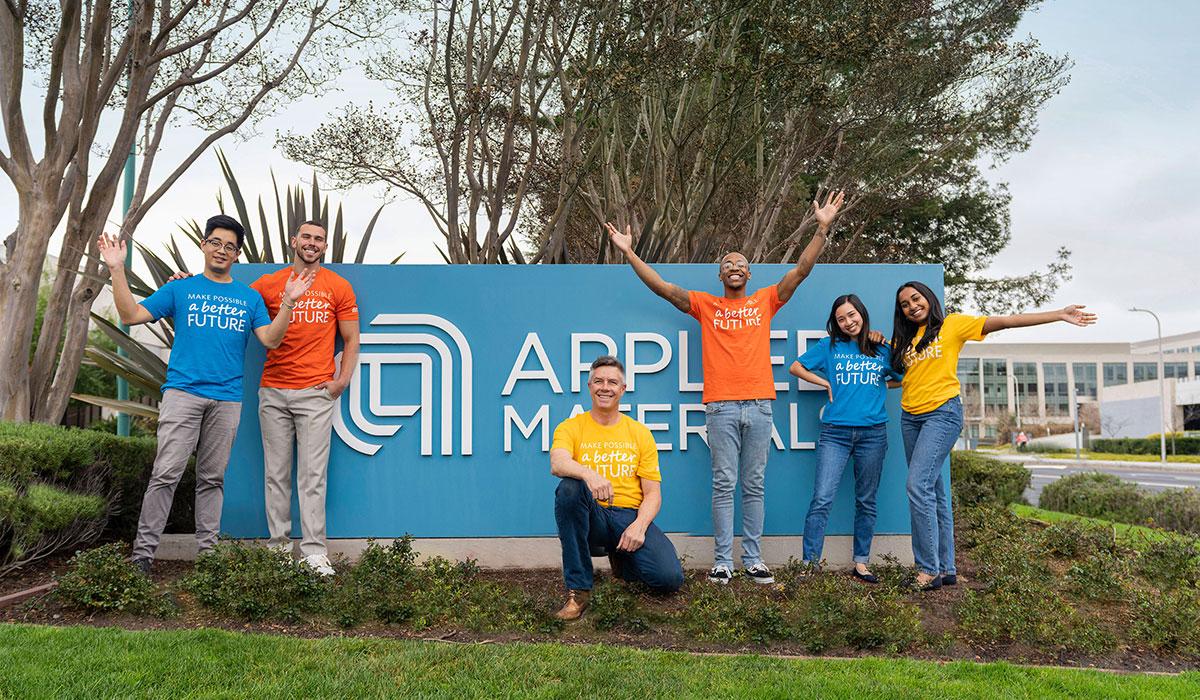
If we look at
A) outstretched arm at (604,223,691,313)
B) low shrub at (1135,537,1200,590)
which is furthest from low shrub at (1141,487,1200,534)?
outstretched arm at (604,223,691,313)

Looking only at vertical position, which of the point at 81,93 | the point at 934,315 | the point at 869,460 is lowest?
the point at 869,460

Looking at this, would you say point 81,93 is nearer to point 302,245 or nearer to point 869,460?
point 302,245

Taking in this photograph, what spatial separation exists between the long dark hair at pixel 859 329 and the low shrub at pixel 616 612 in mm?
2154

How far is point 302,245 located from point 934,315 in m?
3.89

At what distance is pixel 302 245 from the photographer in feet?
17.5

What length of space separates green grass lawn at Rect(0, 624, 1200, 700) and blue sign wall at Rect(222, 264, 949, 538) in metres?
1.80

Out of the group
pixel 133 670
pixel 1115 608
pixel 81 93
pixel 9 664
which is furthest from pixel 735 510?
pixel 81 93

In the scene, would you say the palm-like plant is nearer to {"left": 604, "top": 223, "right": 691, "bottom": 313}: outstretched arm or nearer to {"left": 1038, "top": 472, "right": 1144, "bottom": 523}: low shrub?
{"left": 604, "top": 223, "right": 691, "bottom": 313}: outstretched arm

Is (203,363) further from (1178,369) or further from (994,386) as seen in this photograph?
(1178,369)

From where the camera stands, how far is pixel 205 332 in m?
5.02

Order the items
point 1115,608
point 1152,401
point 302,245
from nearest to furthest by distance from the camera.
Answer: point 1115,608, point 302,245, point 1152,401

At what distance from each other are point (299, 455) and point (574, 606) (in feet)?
6.65

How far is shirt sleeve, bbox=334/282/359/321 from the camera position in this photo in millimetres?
5438

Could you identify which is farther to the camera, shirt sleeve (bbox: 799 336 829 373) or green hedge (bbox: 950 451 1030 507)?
green hedge (bbox: 950 451 1030 507)
